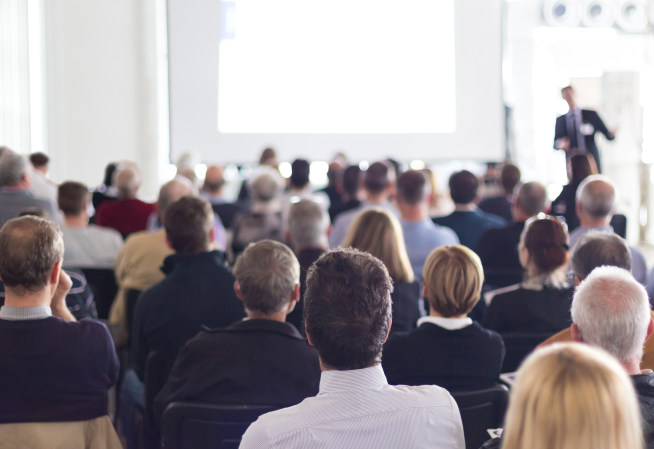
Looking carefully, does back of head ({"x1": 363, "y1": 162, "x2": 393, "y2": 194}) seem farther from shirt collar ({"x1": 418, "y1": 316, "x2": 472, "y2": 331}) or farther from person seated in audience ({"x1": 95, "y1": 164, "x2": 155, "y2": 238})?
shirt collar ({"x1": 418, "y1": 316, "x2": 472, "y2": 331})

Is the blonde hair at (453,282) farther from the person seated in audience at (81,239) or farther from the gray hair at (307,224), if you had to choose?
the person seated in audience at (81,239)

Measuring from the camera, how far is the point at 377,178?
4.23 m

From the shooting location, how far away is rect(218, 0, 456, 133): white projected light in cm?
751

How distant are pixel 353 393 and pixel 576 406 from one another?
0.53 metres

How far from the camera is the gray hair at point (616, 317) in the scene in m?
1.42

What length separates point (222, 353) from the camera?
5.71ft

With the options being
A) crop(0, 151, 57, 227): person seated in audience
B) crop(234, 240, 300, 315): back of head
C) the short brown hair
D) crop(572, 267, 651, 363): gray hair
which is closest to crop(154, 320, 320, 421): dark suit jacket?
crop(234, 240, 300, 315): back of head

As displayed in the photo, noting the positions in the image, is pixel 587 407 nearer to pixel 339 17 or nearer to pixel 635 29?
pixel 339 17

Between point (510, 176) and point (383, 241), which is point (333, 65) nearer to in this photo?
point (510, 176)

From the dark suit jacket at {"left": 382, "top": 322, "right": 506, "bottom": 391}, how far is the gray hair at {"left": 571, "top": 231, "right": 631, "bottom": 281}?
0.62 m

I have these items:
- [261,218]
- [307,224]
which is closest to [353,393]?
[307,224]

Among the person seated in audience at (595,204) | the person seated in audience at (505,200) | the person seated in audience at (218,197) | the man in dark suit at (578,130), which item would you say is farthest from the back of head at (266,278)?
the man in dark suit at (578,130)

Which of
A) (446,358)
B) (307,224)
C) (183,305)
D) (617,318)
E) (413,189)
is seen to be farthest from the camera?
(413,189)

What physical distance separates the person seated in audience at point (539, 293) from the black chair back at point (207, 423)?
1163 mm
